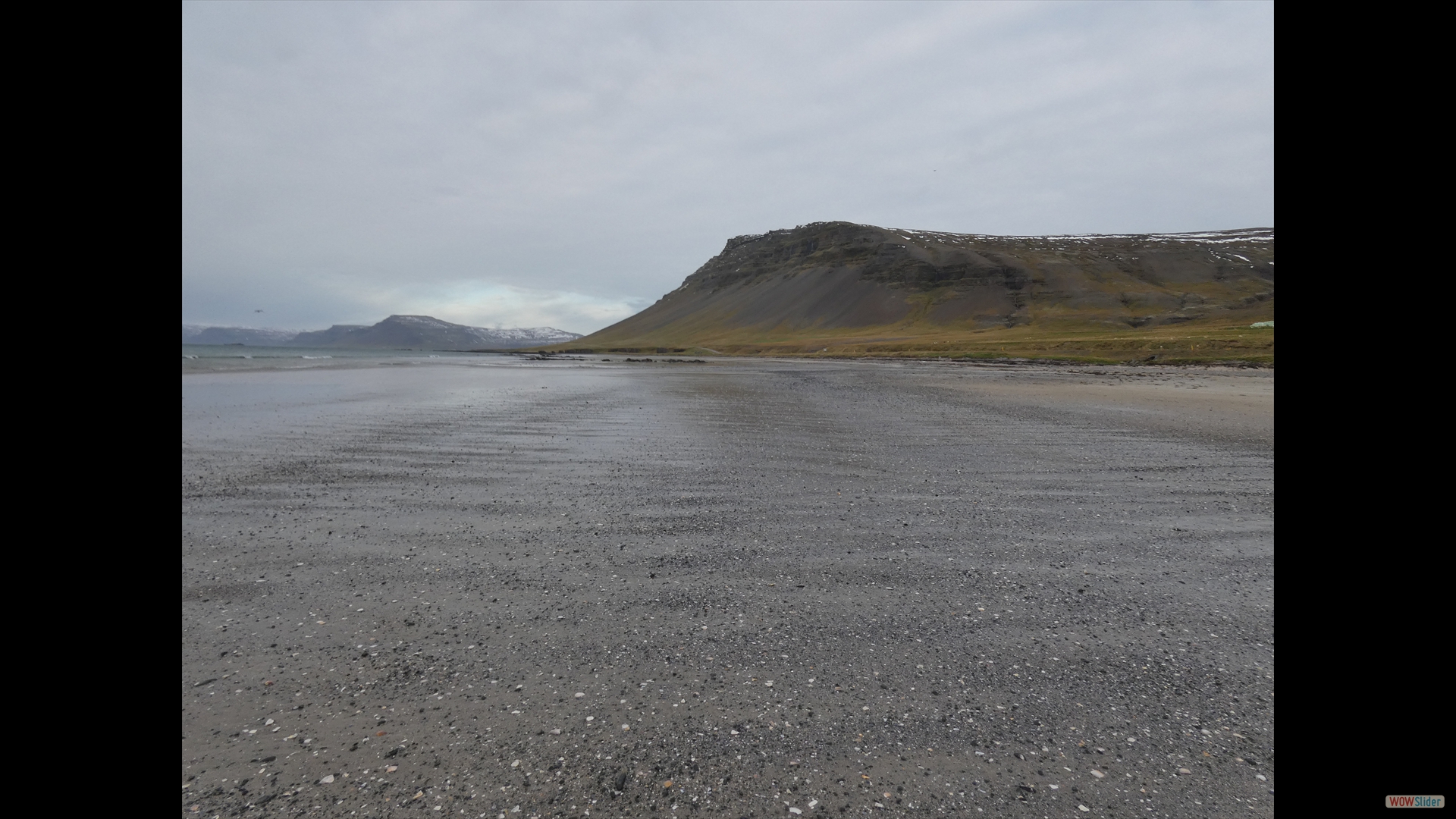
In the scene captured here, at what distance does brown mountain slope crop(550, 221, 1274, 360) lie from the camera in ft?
328

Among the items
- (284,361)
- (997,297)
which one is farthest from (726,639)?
(997,297)

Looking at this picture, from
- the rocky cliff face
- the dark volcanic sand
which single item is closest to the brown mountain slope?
the rocky cliff face

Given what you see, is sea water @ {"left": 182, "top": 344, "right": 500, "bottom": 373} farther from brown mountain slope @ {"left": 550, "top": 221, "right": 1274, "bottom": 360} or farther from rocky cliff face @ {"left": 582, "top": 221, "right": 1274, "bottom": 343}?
rocky cliff face @ {"left": 582, "top": 221, "right": 1274, "bottom": 343}

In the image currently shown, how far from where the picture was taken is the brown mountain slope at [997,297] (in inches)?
3939

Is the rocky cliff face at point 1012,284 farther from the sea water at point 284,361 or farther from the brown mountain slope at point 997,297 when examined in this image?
the sea water at point 284,361

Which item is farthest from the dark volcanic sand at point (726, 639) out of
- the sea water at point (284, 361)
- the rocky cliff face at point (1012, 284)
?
the rocky cliff face at point (1012, 284)

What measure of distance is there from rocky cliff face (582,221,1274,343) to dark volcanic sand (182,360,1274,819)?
116 meters

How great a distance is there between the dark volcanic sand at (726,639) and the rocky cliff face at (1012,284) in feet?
381

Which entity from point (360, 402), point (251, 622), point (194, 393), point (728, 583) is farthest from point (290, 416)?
point (728, 583)

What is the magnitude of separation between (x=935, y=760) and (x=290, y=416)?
19205 millimetres

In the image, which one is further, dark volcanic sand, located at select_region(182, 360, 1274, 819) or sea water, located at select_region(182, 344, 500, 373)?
sea water, located at select_region(182, 344, 500, 373)
